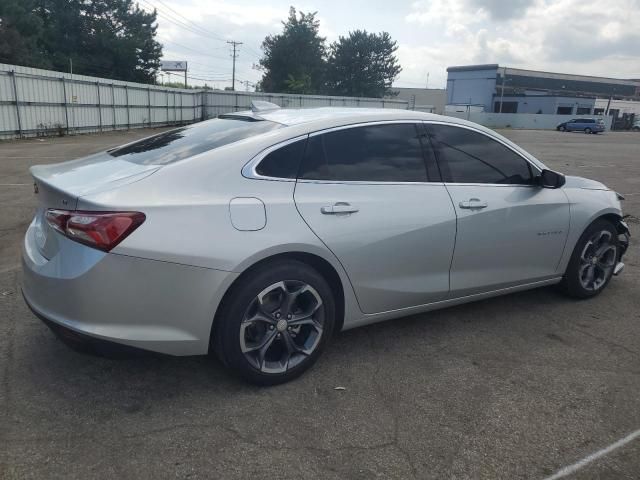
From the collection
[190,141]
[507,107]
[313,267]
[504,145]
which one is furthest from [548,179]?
[507,107]

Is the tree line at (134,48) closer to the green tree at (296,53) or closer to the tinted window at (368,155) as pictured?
the green tree at (296,53)

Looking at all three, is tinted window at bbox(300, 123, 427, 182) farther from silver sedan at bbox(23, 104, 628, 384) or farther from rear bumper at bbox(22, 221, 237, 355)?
rear bumper at bbox(22, 221, 237, 355)

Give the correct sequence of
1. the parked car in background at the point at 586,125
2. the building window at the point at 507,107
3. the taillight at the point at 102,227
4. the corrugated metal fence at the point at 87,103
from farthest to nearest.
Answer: the building window at the point at 507,107
the parked car in background at the point at 586,125
the corrugated metal fence at the point at 87,103
the taillight at the point at 102,227

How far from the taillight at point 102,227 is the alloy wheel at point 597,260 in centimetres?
363

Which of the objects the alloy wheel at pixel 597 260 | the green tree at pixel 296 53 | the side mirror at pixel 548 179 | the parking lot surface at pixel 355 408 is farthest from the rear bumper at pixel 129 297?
the green tree at pixel 296 53

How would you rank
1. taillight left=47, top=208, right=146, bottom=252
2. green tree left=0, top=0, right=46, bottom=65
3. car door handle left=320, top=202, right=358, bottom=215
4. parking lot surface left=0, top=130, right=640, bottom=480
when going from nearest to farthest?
parking lot surface left=0, top=130, right=640, bottom=480 < taillight left=47, top=208, right=146, bottom=252 < car door handle left=320, top=202, right=358, bottom=215 < green tree left=0, top=0, right=46, bottom=65

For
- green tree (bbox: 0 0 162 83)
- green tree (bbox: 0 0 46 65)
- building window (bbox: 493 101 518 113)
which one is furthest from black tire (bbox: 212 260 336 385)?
building window (bbox: 493 101 518 113)

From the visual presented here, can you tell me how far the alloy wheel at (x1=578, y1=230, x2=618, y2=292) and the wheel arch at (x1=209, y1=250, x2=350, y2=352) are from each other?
239cm

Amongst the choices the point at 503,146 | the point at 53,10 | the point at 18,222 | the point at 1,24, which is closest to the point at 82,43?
the point at 53,10

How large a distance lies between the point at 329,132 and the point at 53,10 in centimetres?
5073

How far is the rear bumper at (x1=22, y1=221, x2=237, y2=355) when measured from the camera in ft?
8.41

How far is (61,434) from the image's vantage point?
2.55m

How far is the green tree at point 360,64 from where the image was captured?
225 feet

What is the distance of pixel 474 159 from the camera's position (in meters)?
3.84
